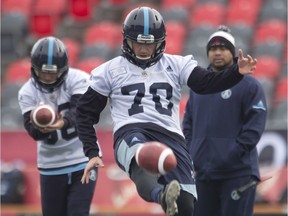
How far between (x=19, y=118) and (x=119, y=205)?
3678 millimetres

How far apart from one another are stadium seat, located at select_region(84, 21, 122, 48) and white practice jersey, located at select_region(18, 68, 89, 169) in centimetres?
866

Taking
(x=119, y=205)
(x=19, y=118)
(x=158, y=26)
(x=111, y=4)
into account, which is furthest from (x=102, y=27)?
(x=158, y=26)

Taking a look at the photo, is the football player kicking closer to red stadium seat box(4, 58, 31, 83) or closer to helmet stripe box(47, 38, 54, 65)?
helmet stripe box(47, 38, 54, 65)

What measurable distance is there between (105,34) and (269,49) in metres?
3.19

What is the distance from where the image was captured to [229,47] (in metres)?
9.18

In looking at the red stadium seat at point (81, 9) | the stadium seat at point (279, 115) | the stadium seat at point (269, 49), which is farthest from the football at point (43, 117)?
the red stadium seat at point (81, 9)

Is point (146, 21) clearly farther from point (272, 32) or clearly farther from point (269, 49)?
point (272, 32)

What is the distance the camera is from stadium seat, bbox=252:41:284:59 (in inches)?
648

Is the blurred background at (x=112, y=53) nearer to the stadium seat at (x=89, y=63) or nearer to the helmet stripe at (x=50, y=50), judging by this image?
the stadium seat at (x=89, y=63)

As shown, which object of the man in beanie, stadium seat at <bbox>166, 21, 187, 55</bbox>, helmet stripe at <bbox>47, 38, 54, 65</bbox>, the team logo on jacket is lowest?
stadium seat at <bbox>166, 21, 187, 55</bbox>

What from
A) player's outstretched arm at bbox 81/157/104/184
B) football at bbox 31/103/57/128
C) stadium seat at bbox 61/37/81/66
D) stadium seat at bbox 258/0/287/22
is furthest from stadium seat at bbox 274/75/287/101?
player's outstretched arm at bbox 81/157/104/184

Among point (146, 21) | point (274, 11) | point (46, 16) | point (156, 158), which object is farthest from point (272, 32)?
point (156, 158)

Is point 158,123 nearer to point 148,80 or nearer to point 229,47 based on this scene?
point 148,80

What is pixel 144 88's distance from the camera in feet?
25.7
